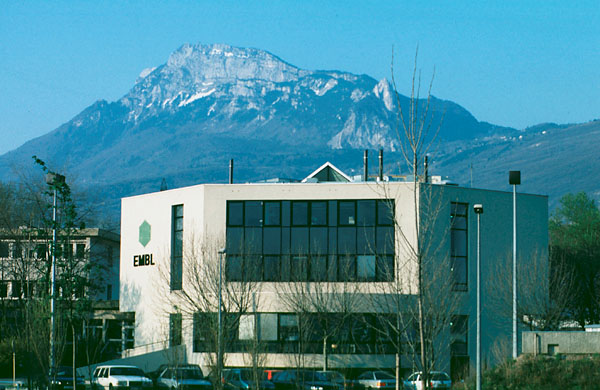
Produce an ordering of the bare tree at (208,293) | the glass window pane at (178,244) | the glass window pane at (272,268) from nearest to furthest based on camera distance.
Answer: the bare tree at (208,293), the glass window pane at (272,268), the glass window pane at (178,244)

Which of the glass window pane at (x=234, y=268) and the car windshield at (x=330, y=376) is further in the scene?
the glass window pane at (x=234, y=268)

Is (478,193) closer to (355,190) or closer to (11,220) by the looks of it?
(355,190)

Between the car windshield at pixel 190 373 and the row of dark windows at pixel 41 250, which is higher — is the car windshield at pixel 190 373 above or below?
below

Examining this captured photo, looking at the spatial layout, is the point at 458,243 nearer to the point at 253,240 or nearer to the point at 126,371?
the point at 253,240

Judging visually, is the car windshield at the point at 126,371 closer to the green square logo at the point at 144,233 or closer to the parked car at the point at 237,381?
the parked car at the point at 237,381

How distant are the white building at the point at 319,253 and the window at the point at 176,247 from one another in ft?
0.23

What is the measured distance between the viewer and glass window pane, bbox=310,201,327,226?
61.9 meters

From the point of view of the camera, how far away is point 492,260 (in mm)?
63344

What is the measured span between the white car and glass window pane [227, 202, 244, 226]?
15.6 metres

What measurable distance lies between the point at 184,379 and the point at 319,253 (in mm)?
16263

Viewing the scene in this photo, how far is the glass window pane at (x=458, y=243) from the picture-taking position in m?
62.7

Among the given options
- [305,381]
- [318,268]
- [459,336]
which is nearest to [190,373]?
[305,381]

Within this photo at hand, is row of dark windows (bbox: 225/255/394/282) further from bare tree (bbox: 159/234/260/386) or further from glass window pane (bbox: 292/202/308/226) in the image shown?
glass window pane (bbox: 292/202/308/226)

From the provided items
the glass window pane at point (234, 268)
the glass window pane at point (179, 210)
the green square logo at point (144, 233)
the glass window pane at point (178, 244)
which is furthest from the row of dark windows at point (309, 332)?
the green square logo at point (144, 233)
